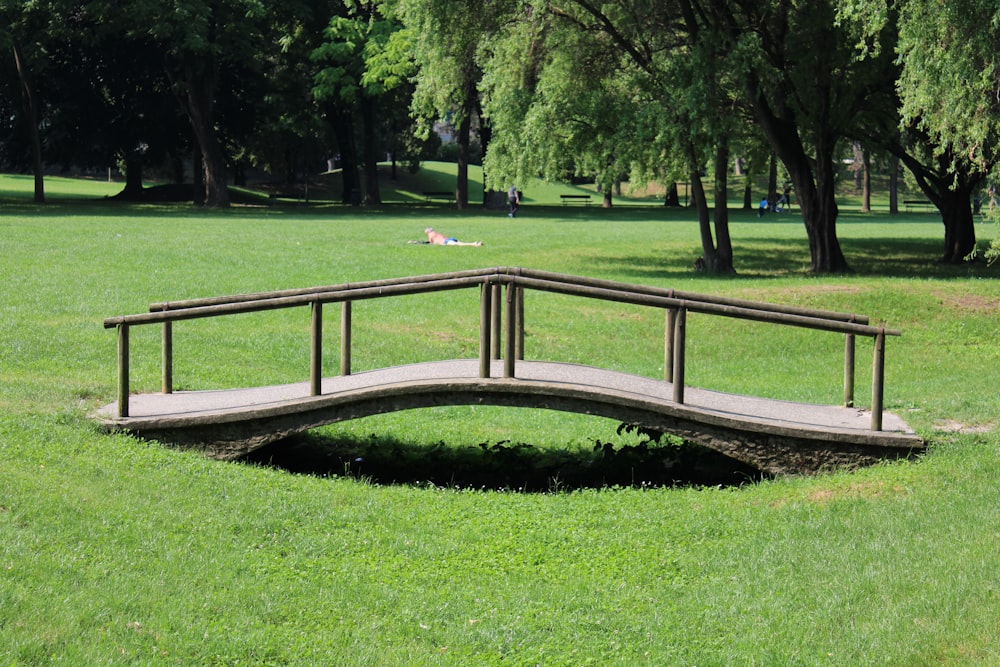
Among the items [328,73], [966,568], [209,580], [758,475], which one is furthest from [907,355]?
[328,73]

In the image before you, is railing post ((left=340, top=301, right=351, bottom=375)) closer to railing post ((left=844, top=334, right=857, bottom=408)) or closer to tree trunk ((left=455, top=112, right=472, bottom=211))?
railing post ((left=844, top=334, right=857, bottom=408))

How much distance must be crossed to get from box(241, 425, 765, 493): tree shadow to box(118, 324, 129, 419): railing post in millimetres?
1253

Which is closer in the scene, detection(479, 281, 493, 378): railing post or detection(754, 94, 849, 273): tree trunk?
detection(479, 281, 493, 378): railing post

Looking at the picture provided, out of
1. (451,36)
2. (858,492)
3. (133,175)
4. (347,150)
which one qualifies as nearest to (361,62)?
(347,150)

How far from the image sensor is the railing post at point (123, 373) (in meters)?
11.3

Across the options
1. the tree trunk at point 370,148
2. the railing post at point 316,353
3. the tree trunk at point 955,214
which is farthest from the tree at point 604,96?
the tree trunk at point 370,148

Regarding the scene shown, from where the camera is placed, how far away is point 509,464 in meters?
12.3

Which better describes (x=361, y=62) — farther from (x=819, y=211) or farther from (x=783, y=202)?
(x=783, y=202)

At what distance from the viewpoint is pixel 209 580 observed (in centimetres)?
808

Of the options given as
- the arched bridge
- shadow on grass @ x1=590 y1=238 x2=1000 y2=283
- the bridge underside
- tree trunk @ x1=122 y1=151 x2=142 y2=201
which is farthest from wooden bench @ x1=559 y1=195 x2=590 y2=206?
the bridge underside

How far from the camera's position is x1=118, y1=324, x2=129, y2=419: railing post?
1126 centimetres

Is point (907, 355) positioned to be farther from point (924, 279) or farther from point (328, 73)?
point (328, 73)

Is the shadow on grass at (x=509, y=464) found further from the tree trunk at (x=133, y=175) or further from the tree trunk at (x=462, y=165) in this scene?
the tree trunk at (x=133, y=175)

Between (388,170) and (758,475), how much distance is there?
8805 centimetres
